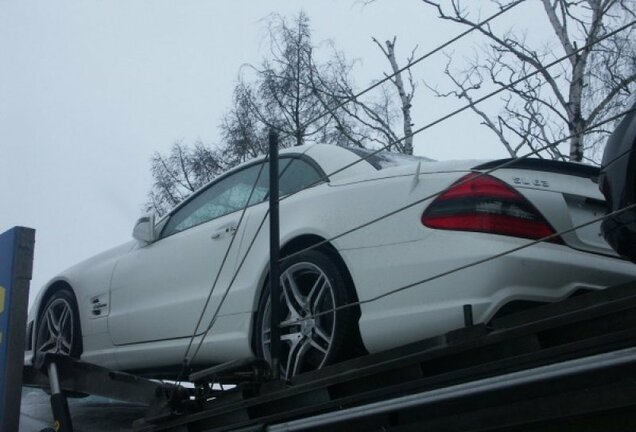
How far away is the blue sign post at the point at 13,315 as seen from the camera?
3.82 m

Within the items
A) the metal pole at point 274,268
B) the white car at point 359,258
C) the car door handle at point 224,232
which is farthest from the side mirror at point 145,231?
the metal pole at point 274,268

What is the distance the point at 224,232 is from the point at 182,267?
42cm

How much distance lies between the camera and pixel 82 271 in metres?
5.71

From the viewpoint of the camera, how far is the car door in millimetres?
4441

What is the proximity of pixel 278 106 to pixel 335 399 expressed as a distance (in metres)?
17.4

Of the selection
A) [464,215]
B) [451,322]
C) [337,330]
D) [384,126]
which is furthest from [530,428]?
[384,126]

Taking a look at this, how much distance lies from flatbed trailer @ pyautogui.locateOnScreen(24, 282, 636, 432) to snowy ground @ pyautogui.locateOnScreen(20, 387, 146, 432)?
1.58 m

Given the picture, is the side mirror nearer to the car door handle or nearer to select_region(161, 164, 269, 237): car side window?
select_region(161, 164, 269, 237): car side window

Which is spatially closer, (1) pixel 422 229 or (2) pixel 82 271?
(1) pixel 422 229

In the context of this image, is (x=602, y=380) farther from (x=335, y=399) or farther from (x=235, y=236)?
(x=235, y=236)

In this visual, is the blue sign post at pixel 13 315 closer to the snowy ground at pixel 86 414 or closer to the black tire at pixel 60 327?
the snowy ground at pixel 86 414

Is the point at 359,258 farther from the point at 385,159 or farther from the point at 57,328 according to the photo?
the point at 57,328

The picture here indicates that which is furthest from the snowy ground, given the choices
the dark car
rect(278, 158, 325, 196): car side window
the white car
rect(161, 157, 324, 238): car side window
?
the dark car

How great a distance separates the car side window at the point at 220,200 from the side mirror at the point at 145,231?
0.27ft
